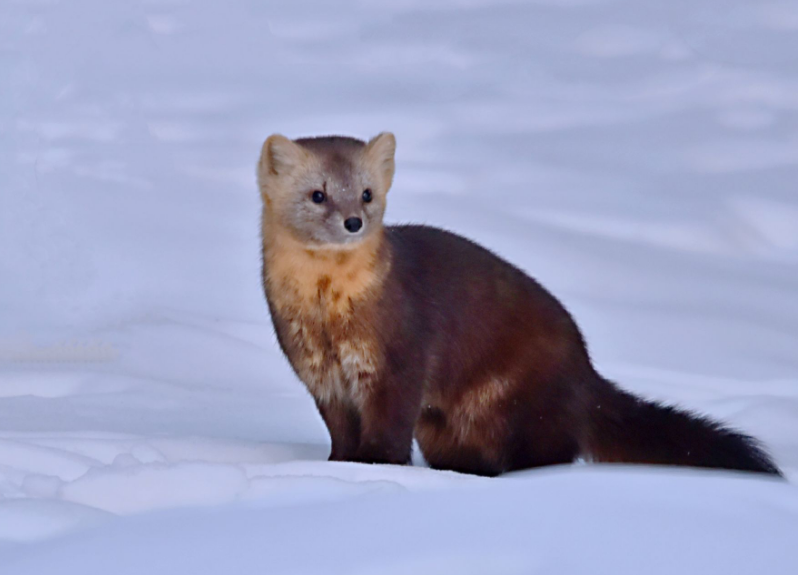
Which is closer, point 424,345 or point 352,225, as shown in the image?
point 352,225

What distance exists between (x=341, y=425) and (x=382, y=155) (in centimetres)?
109

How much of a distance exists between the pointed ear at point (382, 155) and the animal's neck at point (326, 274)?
29cm

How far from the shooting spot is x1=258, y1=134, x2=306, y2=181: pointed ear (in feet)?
16.5

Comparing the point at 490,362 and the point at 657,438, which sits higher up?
the point at 490,362

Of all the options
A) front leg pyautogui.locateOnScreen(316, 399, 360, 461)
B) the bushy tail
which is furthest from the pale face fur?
the bushy tail

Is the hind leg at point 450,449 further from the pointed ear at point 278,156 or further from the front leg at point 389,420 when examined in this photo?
the pointed ear at point 278,156

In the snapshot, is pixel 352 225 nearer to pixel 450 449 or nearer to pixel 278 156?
pixel 278 156

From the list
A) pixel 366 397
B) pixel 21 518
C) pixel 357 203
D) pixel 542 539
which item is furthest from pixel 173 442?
pixel 542 539

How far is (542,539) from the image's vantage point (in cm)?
329

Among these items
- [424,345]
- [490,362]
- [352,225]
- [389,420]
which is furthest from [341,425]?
[352,225]

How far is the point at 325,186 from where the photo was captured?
499 centimetres

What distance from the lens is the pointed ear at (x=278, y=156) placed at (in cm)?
504

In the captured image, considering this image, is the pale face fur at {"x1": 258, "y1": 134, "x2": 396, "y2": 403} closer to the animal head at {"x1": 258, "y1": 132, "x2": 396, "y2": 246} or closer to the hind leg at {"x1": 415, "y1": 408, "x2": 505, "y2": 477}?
the animal head at {"x1": 258, "y1": 132, "x2": 396, "y2": 246}

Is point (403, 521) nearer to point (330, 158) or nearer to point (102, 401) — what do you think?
point (330, 158)
